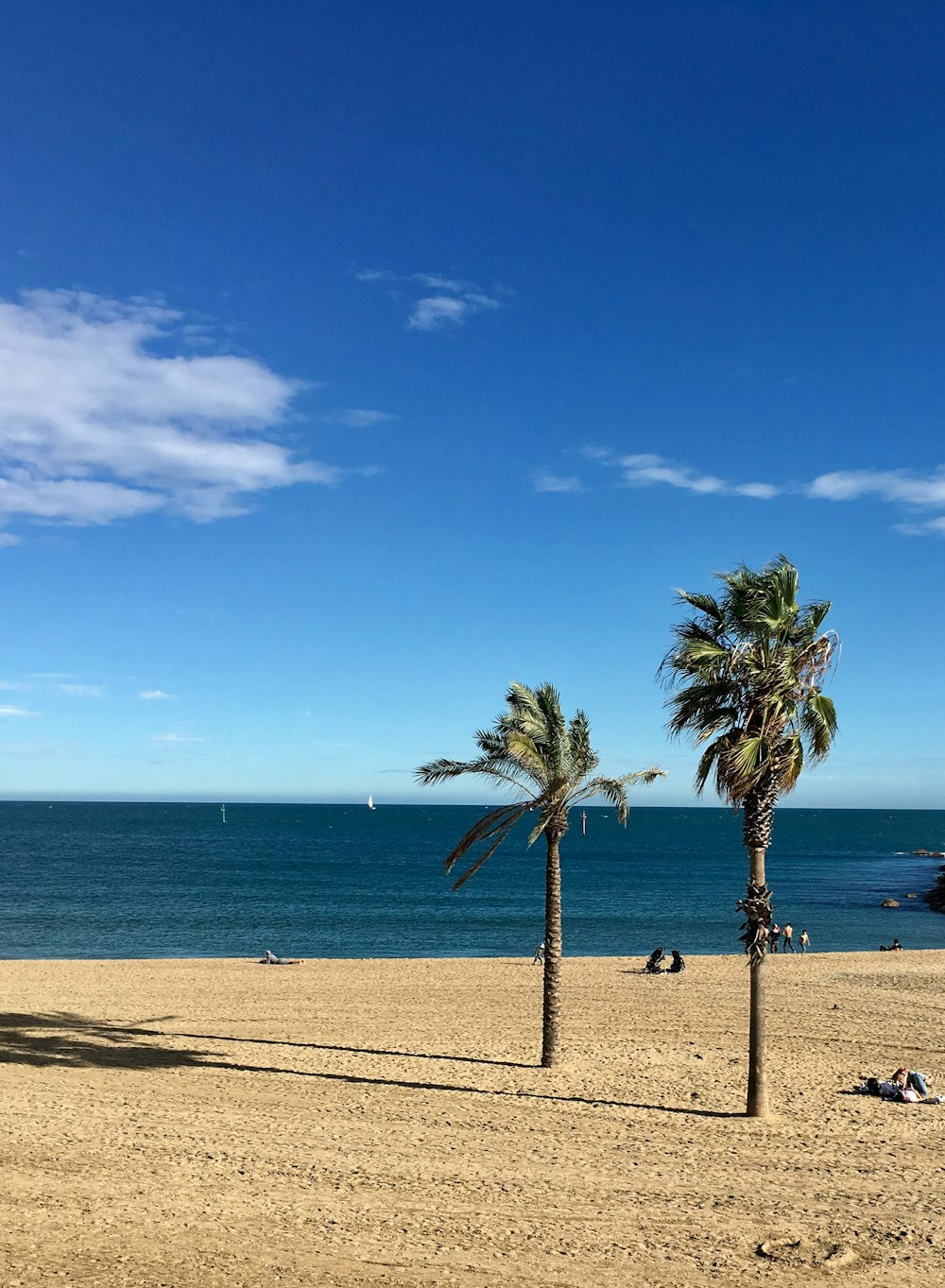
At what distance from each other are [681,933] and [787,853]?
85.7 metres

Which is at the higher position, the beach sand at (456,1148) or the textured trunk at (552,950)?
the textured trunk at (552,950)

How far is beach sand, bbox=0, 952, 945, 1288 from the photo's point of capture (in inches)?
425

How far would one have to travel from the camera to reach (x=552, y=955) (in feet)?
60.7

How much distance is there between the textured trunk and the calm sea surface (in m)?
27.6

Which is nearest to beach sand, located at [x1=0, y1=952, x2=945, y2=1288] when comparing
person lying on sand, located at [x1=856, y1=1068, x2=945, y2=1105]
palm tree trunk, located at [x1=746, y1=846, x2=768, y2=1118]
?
person lying on sand, located at [x1=856, y1=1068, x2=945, y2=1105]

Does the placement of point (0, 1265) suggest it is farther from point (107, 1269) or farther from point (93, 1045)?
point (93, 1045)

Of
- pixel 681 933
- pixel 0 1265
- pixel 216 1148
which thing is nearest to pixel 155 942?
pixel 681 933

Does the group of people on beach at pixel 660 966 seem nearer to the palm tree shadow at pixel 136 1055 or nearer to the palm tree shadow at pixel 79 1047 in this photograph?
the palm tree shadow at pixel 136 1055

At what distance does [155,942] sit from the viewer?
1969 inches

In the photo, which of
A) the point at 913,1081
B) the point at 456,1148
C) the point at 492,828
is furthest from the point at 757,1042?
the point at 492,828

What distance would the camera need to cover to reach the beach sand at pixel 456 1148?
10.8m

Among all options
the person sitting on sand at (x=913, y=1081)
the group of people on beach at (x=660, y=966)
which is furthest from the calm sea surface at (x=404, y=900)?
the person sitting on sand at (x=913, y=1081)

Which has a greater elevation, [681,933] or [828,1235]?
[828,1235]

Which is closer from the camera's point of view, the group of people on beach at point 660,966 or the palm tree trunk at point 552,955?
the palm tree trunk at point 552,955
